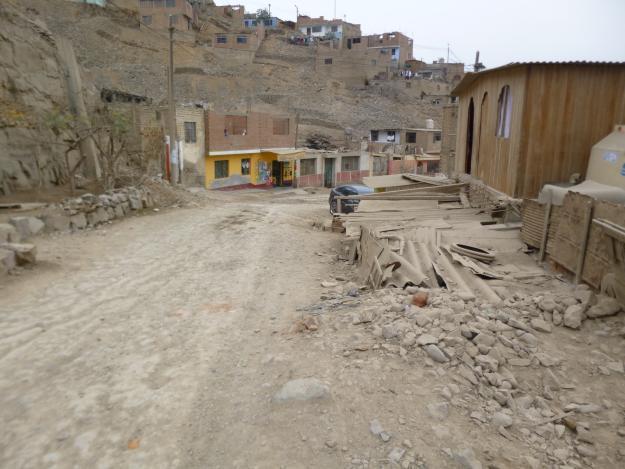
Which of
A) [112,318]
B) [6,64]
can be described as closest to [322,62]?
[6,64]

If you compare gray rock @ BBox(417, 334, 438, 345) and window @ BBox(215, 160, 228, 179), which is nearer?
gray rock @ BBox(417, 334, 438, 345)

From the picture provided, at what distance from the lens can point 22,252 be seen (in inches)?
385

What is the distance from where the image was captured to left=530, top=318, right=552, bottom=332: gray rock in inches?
213

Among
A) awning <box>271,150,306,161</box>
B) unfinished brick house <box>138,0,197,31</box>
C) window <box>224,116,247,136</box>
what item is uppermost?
unfinished brick house <box>138,0,197,31</box>

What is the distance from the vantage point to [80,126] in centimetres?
1805

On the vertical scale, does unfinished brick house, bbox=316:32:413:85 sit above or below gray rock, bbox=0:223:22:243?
above

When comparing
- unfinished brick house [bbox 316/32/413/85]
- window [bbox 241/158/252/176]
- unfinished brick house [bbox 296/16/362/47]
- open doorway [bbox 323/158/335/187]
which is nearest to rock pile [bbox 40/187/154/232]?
window [bbox 241/158/252/176]

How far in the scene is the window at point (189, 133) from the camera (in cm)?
3192

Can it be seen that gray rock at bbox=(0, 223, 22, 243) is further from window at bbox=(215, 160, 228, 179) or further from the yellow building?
window at bbox=(215, 160, 228, 179)

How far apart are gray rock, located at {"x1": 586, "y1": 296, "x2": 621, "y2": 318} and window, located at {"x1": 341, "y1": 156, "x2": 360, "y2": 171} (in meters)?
38.4

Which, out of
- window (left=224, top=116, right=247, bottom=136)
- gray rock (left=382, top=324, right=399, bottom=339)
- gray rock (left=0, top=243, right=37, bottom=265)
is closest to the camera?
gray rock (left=382, top=324, right=399, bottom=339)

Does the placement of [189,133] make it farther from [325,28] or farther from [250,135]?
[325,28]

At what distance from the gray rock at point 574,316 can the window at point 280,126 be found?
119 feet

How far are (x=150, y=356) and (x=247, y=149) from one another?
3168cm
